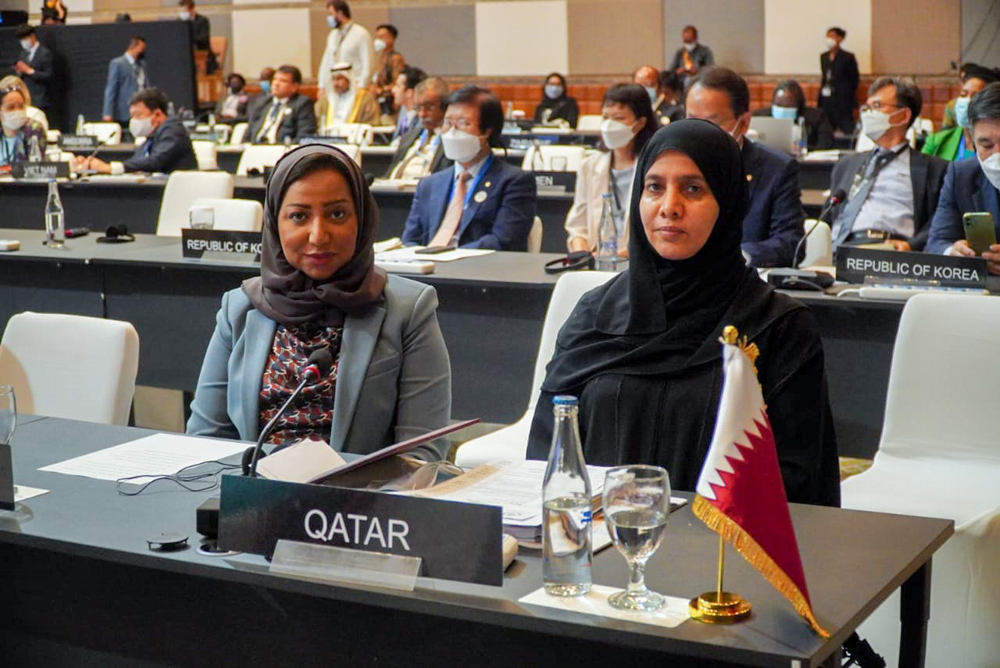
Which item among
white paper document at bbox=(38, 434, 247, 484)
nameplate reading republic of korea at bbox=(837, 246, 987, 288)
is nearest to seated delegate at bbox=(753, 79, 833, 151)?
nameplate reading republic of korea at bbox=(837, 246, 987, 288)

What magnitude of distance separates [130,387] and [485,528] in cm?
160

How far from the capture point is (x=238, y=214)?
512 cm

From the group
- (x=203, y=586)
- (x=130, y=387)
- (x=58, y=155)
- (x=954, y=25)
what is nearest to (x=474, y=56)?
(x=954, y=25)

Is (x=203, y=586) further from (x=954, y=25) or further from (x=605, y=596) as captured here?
(x=954, y=25)

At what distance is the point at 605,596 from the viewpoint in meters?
1.52

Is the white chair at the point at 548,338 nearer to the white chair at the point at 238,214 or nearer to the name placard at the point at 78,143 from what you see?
the white chair at the point at 238,214

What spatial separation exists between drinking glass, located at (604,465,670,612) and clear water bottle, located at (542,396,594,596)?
0.05 m

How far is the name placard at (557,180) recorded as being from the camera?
679 cm

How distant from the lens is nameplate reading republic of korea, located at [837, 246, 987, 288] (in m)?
3.55

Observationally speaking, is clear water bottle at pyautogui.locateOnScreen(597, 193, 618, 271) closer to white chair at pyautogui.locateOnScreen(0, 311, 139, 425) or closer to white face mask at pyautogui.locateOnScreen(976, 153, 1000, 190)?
white face mask at pyautogui.locateOnScreen(976, 153, 1000, 190)

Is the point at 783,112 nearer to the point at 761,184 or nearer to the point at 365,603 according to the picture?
the point at 761,184

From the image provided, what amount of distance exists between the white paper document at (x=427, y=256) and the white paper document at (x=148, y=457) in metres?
2.08

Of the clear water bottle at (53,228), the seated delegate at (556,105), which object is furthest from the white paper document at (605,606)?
the seated delegate at (556,105)

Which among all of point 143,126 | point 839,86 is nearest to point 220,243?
point 143,126
